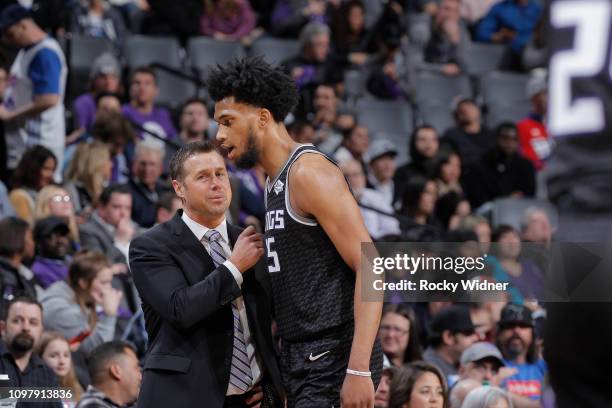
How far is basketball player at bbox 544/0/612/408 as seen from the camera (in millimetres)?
1866

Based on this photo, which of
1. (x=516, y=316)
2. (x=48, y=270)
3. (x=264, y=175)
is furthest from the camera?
(x=264, y=175)

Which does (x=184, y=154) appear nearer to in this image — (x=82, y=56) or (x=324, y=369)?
(x=324, y=369)

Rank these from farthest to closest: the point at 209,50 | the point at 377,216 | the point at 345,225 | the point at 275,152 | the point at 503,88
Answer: the point at 503,88, the point at 209,50, the point at 377,216, the point at 275,152, the point at 345,225

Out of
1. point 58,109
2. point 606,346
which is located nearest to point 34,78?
point 58,109

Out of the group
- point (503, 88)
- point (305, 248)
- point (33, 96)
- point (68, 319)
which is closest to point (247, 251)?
point (305, 248)

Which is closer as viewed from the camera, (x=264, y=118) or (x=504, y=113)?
(x=264, y=118)

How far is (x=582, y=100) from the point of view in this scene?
Result: 1875mm

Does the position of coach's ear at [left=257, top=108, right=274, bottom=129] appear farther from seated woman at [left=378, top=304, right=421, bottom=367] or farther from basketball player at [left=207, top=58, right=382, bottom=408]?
seated woman at [left=378, top=304, right=421, bottom=367]

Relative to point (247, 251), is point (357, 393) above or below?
below

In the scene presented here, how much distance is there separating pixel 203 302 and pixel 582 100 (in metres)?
2.45

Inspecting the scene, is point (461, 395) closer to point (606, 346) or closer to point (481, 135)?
point (606, 346)

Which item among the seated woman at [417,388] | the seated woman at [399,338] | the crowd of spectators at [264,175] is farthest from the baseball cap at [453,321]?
the seated woman at [417,388]

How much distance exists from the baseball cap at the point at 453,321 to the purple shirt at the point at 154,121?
377cm

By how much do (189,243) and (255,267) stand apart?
0.27 meters
